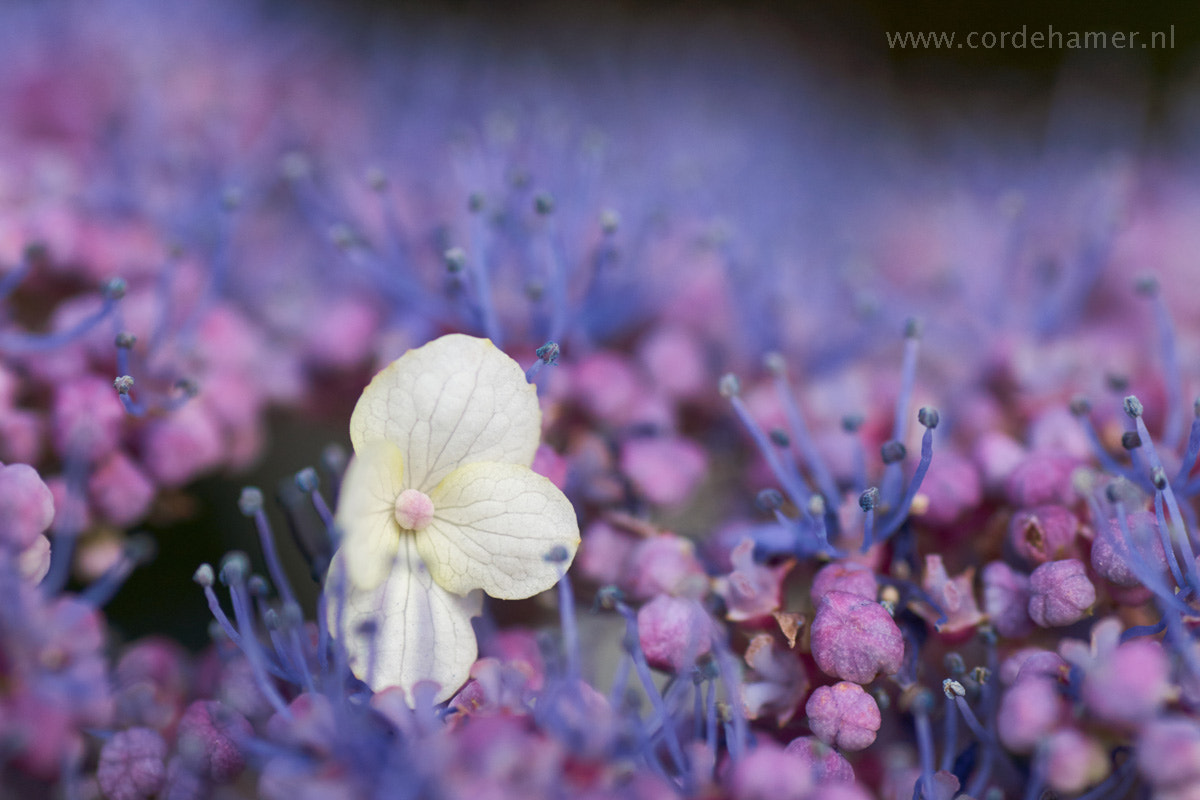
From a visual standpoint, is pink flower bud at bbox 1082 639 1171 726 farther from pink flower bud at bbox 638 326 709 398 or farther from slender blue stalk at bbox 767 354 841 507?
pink flower bud at bbox 638 326 709 398

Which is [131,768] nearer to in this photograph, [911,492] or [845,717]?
[845,717]

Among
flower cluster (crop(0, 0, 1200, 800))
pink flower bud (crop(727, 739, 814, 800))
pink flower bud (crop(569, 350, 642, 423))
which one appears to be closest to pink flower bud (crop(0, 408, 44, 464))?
flower cluster (crop(0, 0, 1200, 800))

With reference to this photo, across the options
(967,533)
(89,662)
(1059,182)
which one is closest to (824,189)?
(1059,182)

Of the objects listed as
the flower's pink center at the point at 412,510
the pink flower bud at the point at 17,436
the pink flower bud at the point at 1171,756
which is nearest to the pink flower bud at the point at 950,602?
the pink flower bud at the point at 1171,756

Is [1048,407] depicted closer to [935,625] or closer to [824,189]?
[935,625]

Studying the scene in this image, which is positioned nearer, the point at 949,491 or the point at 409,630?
the point at 409,630

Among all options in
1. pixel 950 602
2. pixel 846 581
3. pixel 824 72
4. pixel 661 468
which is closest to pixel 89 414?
pixel 661 468

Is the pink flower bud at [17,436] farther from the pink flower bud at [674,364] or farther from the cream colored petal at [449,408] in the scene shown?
the pink flower bud at [674,364]
